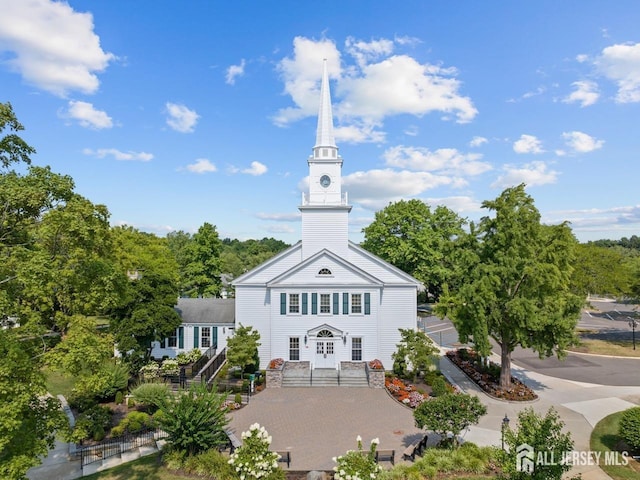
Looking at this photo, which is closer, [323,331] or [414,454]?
[414,454]

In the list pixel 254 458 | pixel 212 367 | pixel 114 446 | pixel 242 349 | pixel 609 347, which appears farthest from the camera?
pixel 609 347

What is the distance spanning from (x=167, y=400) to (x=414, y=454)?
31.6ft

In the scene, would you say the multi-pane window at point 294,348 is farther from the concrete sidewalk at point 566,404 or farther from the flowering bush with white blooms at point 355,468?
the flowering bush with white blooms at point 355,468

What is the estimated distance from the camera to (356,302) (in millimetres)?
25594

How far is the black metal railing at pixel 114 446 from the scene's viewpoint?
49.3 feet

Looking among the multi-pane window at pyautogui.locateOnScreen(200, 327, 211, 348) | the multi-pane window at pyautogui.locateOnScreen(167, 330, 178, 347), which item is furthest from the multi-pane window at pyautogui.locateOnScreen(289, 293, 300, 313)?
the multi-pane window at pyautogui.locateOnScreen(167, 330, 178, 347)

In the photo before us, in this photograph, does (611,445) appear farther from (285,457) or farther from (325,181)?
(325,181)

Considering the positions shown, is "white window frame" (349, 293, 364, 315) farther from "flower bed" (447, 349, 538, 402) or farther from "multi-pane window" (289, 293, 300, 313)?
"flower bed" (447, 349, 538, 402)

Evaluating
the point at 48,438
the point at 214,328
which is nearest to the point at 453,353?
the point at 214,328

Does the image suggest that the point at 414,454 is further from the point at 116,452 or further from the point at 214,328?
the point at 214,328

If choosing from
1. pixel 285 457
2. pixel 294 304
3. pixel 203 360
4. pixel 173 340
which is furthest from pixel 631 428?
pixel 173 340

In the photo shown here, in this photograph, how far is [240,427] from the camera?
1767 centimetres

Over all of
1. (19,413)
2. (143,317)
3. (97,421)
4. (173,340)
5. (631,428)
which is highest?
(143,317)

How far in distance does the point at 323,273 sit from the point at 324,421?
10.0m
